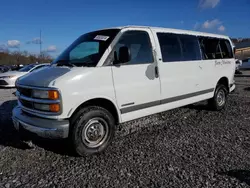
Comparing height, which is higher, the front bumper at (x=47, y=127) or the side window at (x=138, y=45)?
the side window at (x=138, y=45)

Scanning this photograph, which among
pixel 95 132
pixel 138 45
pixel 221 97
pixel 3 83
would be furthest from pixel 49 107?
pixel 3 83

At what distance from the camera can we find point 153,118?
6.00 m

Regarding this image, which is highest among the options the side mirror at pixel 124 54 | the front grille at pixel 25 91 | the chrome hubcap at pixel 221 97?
the side mirror at pixel 124 54

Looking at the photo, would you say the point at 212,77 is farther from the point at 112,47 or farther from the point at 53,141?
the point at 53,141

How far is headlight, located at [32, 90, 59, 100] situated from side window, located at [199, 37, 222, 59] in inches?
162

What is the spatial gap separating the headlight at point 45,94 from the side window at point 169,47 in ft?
7.87

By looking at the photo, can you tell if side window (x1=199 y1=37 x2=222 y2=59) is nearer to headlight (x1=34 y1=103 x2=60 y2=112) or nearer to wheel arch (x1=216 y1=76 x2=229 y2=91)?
wheel arch (x1=216 y1=76 x2=229 y2=91)

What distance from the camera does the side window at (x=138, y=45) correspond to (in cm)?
414

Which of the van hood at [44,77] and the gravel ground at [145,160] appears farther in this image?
the van hood at [44,77]

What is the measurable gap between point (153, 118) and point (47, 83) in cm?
338

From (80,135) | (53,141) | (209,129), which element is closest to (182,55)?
(209,129)

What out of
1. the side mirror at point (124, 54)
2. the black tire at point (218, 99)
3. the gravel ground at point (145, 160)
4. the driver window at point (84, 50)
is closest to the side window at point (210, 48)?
the black tire at point (218, 99)

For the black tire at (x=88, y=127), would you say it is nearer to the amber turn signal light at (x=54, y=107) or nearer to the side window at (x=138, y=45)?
the amber turn signal light at (x=54, y=107)

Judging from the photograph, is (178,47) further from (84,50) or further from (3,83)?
(3,83)
